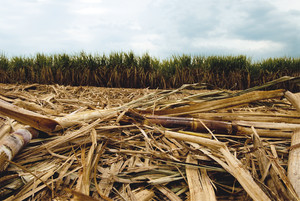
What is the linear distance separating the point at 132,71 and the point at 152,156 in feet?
21.5

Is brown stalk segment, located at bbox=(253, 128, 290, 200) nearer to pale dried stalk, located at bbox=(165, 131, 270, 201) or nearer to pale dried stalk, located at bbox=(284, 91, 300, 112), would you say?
pale dried stalk, located at bbox=(165, 131, 270, 201)

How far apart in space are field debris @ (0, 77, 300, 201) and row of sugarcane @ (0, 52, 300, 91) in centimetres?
563

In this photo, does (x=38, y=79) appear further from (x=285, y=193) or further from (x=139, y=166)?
(x=285, y=193)

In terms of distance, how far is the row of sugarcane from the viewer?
7.35m

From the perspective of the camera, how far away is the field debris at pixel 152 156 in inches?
35.0

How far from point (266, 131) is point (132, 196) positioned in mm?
928

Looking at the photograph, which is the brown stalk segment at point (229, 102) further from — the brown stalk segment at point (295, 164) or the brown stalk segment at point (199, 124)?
A: the brown stalk segment at point (295, 164)

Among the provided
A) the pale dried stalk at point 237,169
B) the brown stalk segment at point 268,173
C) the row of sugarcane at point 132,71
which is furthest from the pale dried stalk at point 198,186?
the row of sugarcane at point 132,71

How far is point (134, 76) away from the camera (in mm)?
7410

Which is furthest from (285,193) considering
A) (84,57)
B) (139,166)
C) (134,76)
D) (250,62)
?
(250,62)

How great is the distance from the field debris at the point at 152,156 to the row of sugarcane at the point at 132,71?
563 cm

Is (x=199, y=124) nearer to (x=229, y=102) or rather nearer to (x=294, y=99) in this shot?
(x=229, y=102)

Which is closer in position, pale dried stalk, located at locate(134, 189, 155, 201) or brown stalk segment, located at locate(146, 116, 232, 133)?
pale dried stalk, located at locate(134, 189, 155, 201)

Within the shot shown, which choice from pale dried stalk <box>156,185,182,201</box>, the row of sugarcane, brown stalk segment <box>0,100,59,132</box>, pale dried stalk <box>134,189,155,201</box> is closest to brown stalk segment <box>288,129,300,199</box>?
pale dried stalk <box>156,185,182,201</box>
